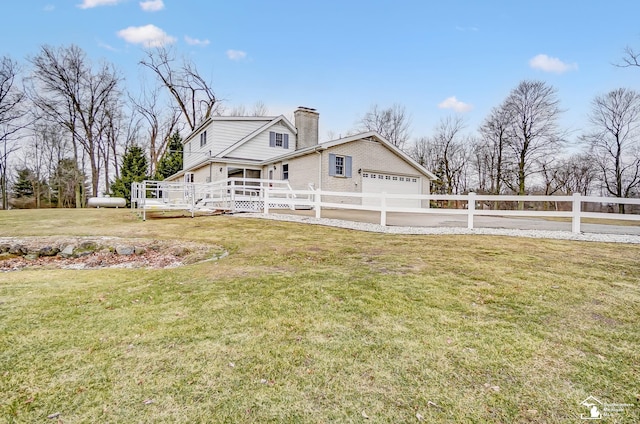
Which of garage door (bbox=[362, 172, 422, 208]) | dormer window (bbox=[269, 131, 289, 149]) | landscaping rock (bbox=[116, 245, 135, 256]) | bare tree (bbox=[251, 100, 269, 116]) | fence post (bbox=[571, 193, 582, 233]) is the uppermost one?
bare tree (bbox=[251, 100, 269, 116])

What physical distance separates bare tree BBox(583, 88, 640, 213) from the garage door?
17691 millimetres

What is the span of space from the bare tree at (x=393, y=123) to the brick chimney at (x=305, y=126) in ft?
46.9

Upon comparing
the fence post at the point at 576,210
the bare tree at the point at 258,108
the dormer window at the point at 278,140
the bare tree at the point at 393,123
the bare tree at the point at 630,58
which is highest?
the bare tree at the point at 258,108

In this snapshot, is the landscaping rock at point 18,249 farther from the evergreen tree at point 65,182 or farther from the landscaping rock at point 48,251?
the evergreen tree at point 65,182

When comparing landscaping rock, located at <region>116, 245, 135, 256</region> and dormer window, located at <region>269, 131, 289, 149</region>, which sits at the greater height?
dormer window, located at <region>269, 131, 289, 149</region>

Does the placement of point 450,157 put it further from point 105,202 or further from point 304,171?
point 105,202

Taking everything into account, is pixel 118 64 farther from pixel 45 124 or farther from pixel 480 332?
pixel 480 332

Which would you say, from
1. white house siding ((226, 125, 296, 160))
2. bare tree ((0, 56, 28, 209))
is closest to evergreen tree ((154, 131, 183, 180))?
bare tree ((0, 56, 28, 209))

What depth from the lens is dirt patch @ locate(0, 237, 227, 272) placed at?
6605 millimetres

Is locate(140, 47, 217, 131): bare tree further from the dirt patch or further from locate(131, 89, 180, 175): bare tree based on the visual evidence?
the dirt patch

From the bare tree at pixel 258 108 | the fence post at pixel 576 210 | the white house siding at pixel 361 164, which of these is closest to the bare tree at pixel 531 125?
the white house siding at pixel 361 164

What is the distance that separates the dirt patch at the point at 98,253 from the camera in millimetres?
6605

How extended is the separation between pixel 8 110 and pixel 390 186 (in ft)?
102

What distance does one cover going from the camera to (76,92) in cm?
2888
